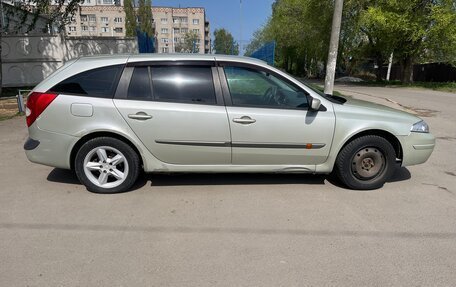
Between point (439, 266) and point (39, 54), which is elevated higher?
point (39, 54)

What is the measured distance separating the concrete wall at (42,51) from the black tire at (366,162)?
13707mm

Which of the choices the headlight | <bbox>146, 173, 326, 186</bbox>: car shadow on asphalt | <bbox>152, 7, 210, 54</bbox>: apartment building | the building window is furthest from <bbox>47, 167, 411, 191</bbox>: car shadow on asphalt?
the building window

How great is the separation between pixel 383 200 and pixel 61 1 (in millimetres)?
16450

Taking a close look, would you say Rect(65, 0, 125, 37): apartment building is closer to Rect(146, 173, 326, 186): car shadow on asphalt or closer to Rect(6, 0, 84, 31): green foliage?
Rect(6, 0, 84, 31): green foliage

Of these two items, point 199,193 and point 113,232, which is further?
point 199,193

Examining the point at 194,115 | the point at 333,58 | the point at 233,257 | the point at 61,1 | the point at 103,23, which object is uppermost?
the point at 103,23

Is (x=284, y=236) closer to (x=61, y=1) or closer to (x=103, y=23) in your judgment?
(x=61, y=1)

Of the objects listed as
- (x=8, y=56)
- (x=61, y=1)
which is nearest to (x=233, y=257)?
(x=61, y=1)

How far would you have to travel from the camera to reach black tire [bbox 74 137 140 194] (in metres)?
4.11

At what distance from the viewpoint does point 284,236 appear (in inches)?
128

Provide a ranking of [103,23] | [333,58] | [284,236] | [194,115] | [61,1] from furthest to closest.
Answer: [103,23] < [61,1] < [333,58] < [194,115] < [284,236]

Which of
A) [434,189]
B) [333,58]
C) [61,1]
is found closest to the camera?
[434,189]

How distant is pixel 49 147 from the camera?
4.11 metres

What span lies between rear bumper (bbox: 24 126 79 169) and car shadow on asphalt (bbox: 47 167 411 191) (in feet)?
1.79
